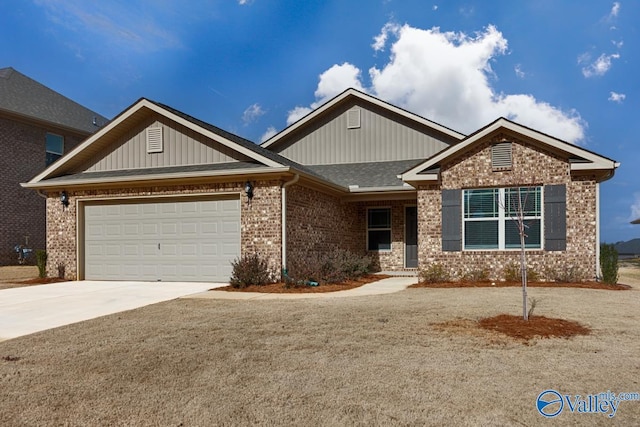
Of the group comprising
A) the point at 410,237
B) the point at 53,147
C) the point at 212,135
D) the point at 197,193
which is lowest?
the point at 410,237

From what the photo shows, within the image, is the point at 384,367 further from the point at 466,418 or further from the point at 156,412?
the point at 156,412

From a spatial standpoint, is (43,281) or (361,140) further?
(361,140)

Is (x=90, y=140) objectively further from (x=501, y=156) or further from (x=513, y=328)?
(x=513, y=328)

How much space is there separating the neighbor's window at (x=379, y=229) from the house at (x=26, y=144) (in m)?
16.1

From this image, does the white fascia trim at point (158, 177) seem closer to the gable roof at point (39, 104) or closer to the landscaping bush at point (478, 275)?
the landscaping bush at point (478, 275)

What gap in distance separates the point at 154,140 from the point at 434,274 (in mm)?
9137

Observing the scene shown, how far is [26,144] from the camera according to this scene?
22.8m

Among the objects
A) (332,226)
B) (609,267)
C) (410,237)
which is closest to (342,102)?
(332,226)

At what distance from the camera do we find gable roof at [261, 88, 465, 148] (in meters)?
18.4

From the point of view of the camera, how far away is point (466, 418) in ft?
12.3

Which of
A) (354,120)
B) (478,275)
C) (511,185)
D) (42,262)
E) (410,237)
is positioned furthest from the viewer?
(354,120)

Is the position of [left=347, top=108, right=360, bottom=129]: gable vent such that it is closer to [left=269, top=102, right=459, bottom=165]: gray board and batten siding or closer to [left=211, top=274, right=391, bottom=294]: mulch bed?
[left=269, top=102, right=459, bottom=165]: gray board and batten siding

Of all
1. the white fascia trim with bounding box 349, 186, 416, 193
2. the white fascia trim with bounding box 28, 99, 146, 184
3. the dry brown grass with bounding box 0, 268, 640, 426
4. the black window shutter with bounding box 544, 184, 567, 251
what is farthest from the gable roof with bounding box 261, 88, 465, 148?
the dry brown grass with bounding box 0, 268, 640, 426

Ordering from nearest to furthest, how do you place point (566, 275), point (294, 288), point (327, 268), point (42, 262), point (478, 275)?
point (294, 288) → point (566, 275) → point (478, 275) → point (327, 268) → point (42, 262)
